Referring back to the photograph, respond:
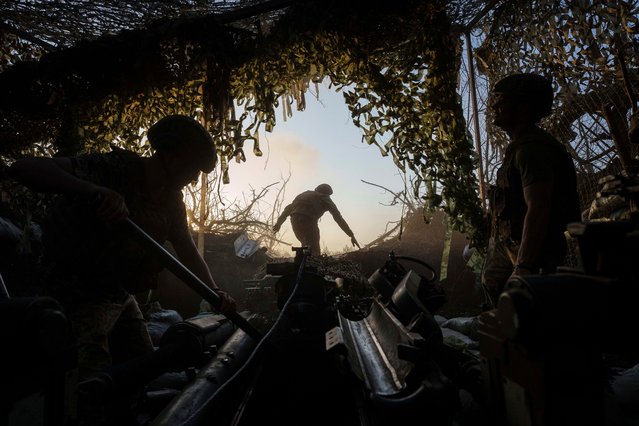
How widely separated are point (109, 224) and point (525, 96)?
2.90 m

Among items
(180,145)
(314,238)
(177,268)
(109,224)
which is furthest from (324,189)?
(109,224)

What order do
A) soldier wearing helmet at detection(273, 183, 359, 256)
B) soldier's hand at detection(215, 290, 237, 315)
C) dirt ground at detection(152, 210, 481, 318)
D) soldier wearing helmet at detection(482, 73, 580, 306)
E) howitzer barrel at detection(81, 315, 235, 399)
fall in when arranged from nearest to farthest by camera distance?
howitzer barrel at detection(81, 315, 235, 399) → soldier wearing helmet at detection(482, 73, 580, 306) → soldier's hand at detection(215, 290, 237, 315) → dirt ground at detection(152, 210, 481, 318) → soldier wearing helmet at detection(273, 183, 359, 256)

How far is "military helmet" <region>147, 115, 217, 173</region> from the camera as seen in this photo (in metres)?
2.40

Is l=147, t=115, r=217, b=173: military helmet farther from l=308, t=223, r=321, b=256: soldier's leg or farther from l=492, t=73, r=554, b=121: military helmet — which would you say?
l=308, t=223, r=321, b=256: soldier's leg

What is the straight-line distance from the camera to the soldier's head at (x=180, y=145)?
7.91ft

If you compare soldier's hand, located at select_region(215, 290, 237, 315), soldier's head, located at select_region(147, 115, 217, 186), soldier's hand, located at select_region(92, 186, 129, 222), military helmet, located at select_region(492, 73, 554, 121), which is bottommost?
soldier's hand, located at select_region(215, 290, 237, 315)

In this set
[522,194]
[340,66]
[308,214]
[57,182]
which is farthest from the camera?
[308,214]

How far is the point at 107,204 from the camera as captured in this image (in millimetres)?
1877

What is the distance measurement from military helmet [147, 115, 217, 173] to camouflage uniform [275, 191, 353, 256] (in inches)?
270

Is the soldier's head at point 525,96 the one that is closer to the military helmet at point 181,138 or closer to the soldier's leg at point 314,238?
the military helmet at point 181,138

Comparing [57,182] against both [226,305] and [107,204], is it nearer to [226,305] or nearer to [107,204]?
[107,204]

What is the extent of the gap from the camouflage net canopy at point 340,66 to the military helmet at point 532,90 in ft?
3.56

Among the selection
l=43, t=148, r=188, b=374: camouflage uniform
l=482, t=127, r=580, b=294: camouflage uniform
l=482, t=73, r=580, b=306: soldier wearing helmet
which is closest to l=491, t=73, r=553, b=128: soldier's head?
l=482, t=73, r=580, b=306: soldier wearing helmet

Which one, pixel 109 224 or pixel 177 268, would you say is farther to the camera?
pixel 177 268
